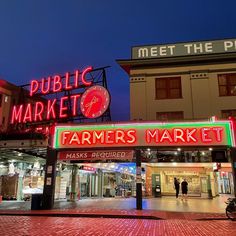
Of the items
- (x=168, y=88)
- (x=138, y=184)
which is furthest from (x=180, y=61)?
(x=138, y=184)

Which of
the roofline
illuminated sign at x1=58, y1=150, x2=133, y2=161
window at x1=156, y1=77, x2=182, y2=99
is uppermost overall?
the roofline

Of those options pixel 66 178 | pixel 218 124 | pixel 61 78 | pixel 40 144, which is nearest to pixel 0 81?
pixel 61 78

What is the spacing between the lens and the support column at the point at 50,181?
19.6 m

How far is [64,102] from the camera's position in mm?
28094

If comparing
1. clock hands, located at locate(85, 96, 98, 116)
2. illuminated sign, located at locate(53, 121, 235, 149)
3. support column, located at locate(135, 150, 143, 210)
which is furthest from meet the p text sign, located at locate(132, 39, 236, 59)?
support column, located at locate(135, 150, 143, 210)

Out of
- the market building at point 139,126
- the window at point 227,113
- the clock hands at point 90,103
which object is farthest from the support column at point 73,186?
the window at point 227,113

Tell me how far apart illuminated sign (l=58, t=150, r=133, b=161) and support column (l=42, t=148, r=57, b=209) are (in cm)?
56

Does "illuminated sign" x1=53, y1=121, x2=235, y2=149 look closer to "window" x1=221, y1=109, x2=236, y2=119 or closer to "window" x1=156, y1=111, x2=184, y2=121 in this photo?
"window" x1=221, y1=109, x2=236, y2=119

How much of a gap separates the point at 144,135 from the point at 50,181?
6.86 meters

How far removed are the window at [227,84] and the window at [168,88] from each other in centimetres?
309

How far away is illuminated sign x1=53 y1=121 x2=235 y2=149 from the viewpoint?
19.8 meters

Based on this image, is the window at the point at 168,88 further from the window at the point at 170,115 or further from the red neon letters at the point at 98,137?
the red neon letters at the point at 98,137

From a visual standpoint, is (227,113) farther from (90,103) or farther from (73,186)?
(73,186)

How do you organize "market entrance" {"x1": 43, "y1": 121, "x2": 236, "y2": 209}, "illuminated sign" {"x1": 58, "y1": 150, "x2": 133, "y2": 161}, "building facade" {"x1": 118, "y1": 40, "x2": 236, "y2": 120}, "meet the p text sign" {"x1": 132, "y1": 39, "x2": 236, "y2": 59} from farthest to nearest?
1. "meet the p text sign" {"x1": 132, "y1": 39, "x2": 236, "y2": 59}
2. "building facade" {"x1": 118, "y1": 40, "x2": 236, "y2": 120}
3. "illuminated sign" {"x1": 58, "y1": 150, "x2": 133, "y2": 161}
4. "market entrance" {"x1": 43, "y1": 121, "x2": 236, "y2": 209}
